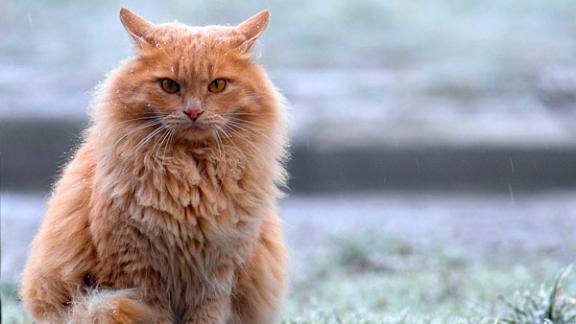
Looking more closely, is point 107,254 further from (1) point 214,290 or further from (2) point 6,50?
(2) point 6,50

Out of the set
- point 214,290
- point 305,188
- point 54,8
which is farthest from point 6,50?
point 214,290

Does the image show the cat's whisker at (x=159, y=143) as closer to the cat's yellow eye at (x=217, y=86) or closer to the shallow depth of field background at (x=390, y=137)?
the cat's yellow eye at (x=217, y=86)

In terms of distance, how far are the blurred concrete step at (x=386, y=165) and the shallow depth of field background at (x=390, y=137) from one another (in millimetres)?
18

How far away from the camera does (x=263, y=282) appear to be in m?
3.76

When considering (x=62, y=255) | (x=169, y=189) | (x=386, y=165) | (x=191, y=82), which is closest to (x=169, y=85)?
(x=191, y=82)

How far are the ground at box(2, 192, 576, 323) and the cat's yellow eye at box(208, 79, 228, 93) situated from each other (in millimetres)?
1252

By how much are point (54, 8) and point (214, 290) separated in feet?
41.7

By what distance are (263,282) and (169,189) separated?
0.68m

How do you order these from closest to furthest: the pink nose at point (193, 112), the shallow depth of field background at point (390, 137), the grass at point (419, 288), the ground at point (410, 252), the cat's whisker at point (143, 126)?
1. the pink nose at point (193, 112)
2. the cat's whisker at point (143, 126)
3. the grass at point (419, 288)
4. the ground at point (410, 252)
5. the shallow depth of field background at point (390, 137)

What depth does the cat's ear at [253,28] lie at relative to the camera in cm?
348

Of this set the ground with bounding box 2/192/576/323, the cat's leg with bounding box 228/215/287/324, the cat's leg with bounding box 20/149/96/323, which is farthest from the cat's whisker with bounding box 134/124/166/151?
the ground with bounding box 2/192/576/323

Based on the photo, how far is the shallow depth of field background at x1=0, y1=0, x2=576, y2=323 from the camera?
652cm

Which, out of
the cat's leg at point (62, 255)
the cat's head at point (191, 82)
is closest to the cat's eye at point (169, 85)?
the cat's head at point (191, 82)

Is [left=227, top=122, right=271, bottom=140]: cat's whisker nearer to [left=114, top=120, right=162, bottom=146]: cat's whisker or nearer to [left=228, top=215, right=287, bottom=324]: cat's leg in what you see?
[left=114, top=120, right=162, bottom=146]: cat's whisker
